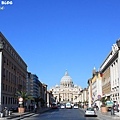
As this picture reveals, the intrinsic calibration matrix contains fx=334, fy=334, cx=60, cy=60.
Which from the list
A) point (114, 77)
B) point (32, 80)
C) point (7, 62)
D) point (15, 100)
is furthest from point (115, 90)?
point (32, 80)

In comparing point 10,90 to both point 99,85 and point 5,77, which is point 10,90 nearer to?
point 5,77

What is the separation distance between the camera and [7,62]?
82375mm

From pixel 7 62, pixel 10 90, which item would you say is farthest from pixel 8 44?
pixel 10 90

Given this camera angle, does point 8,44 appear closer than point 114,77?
No

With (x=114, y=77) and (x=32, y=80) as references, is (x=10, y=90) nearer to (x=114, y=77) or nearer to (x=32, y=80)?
(x=114, y=77)

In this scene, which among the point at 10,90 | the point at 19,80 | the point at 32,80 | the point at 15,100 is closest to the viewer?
the point at 10,90

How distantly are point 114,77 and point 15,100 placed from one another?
3237 cm

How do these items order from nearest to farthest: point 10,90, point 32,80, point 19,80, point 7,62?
1. point 7,62
2. point 10,90
3. point 19,80
4. point 32,80

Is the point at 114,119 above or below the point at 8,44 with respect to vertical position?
below

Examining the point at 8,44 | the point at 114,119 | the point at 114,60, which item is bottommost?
the point at 114,119

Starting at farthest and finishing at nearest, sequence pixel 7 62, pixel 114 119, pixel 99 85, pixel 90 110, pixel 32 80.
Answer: pixel 32 80 → pixel 99 85 → pixel 7 62 → pixel 90 110 → pixel 114 119

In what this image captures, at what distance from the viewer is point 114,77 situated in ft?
261

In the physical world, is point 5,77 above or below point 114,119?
above

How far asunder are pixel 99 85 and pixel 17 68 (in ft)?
107
